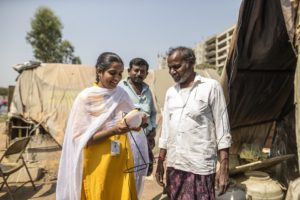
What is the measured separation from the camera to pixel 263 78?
4.05m

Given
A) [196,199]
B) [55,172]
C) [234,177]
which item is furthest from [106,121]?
[55,172]

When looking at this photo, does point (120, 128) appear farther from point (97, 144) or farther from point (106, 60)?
point (106, 60)

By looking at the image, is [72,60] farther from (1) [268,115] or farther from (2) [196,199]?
(2) [196,199]

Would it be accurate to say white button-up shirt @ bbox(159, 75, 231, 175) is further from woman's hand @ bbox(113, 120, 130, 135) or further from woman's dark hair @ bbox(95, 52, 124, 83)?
woman's dark hair @ bbox(95, 52, 124, 83)

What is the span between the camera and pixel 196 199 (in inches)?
97.7

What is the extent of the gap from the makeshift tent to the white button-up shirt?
2.42ft

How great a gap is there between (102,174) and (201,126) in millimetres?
857

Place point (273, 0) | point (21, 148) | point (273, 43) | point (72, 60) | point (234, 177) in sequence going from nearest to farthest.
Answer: point (273, 0) → point (273, 43) → point (234, 177) → point (21, 148) → point (72, 60)

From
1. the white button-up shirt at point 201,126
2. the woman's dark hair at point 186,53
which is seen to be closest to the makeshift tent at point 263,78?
the white button-up shirt at point 201,126

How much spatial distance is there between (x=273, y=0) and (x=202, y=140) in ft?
5.47

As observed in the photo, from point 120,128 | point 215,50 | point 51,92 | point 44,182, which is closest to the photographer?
point 120,128

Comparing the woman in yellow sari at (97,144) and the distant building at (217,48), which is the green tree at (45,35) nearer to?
the distant building at (217,48)

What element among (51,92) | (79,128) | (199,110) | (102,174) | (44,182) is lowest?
(44,182)

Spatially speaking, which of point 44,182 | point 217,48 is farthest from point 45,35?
point 44,182
